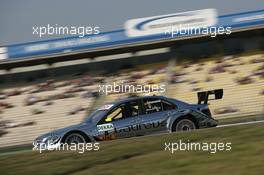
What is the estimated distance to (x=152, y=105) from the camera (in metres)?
13.8

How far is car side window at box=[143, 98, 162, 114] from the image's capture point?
45.1 ft

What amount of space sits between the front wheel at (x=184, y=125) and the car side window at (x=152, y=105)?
0.63 metres

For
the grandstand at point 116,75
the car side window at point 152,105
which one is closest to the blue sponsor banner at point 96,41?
the grandstand at point 116,75

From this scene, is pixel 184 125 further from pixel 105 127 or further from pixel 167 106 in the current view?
pixel 105 127

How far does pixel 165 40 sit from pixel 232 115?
744 cm

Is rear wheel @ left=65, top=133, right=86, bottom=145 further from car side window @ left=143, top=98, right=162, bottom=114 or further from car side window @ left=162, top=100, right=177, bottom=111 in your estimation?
car side window @ left=162, top=100, right=177, bottom=111

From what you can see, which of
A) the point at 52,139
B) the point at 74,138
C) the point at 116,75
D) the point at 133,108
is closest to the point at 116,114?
the point at 133,108

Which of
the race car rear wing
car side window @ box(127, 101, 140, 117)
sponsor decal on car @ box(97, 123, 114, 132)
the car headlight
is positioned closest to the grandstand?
the race car rear wing

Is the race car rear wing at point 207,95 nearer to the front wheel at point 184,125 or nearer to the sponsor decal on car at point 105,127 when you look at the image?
the front wheel at point 184,125

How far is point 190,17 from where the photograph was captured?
92.6ft

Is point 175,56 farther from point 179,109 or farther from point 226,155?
point 226,155

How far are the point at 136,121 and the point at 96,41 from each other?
50.0 ft

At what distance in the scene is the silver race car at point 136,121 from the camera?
1326 cm

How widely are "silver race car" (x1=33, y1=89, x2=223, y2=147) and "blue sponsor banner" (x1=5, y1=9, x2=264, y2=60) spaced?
14048 millimetres
